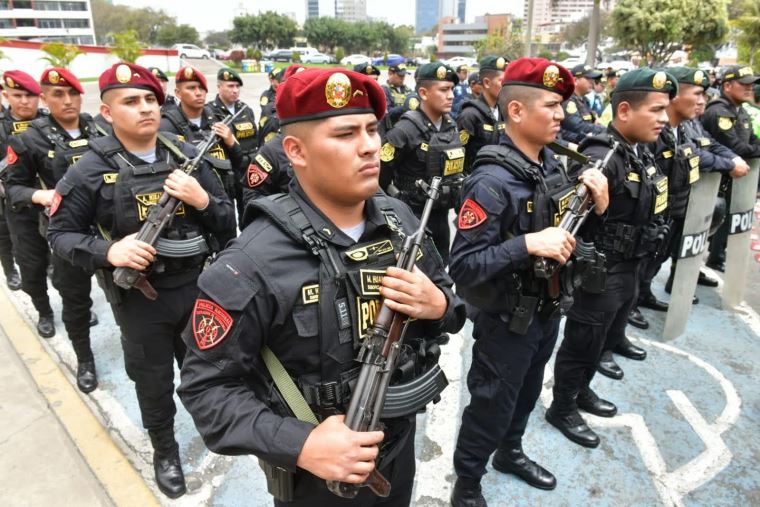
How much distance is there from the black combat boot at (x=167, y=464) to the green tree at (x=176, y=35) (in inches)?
3155

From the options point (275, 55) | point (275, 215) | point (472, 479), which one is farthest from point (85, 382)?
point (275, 55)

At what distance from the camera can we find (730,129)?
529 cm

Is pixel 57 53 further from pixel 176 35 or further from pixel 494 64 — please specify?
pixel 176 35

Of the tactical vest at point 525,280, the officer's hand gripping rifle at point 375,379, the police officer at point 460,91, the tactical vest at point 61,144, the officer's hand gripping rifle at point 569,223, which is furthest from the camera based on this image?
the police officer at point 460,91

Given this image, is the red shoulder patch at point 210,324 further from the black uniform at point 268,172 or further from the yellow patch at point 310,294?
the black uniform at point 268,172

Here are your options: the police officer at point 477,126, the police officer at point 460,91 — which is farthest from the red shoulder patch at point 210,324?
the police officer at point 460,91

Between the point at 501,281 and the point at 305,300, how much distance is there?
4.38ft

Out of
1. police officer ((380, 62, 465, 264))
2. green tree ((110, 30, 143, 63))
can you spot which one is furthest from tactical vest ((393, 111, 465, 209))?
green tree ((110, 30, 143, 63))

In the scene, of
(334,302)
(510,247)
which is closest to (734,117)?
(510,247)

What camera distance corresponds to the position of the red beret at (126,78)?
271 cm

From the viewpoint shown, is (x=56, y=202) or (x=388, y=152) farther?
(x=388, y=152)

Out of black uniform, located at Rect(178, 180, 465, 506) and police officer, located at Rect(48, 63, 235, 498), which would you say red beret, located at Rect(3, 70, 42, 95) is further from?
black uniform, located at Rect(178, 180, 465, 506)

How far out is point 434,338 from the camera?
1.88m

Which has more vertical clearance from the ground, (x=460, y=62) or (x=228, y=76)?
(x=460, y=62)
